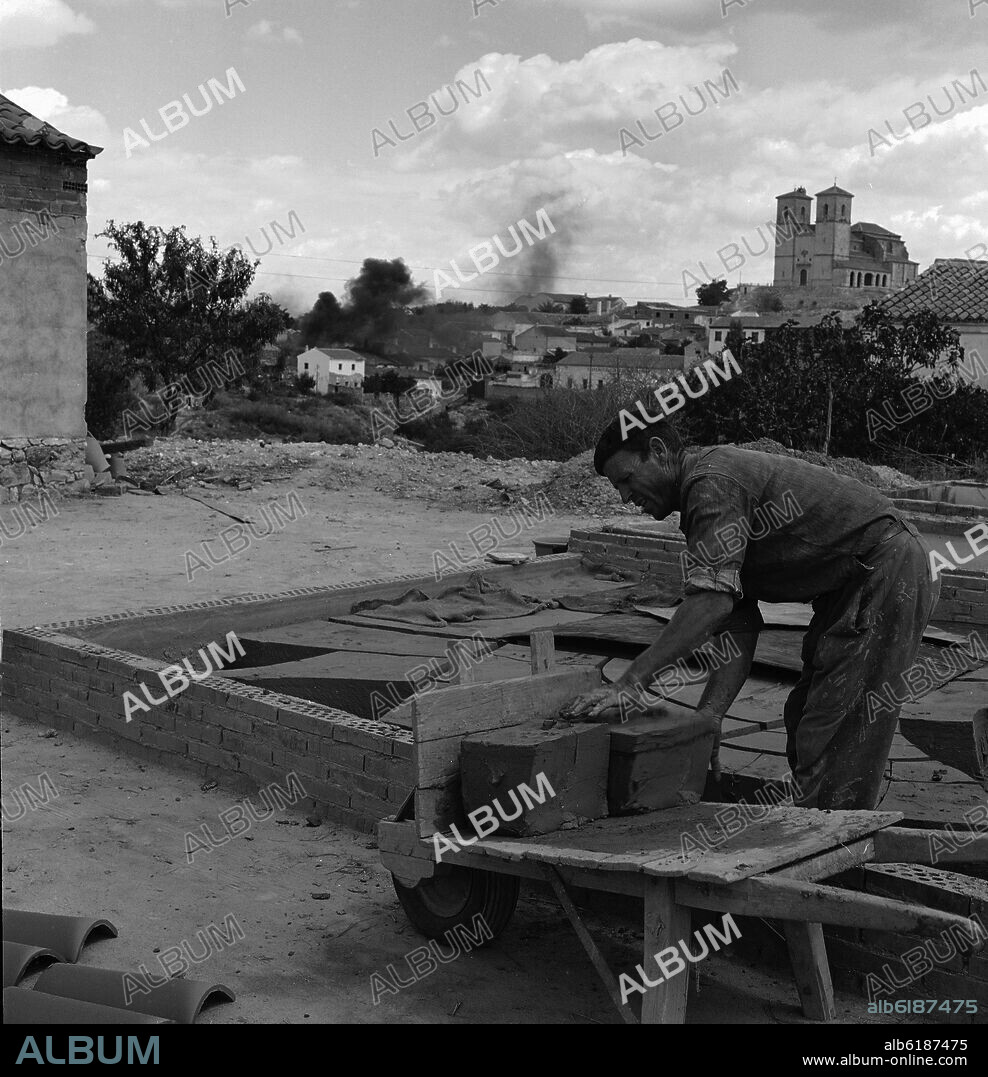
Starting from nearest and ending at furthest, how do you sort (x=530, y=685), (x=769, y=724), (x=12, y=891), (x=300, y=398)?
(x=530, y=685)
(x=12, y=891)
(x=769, y=724)
(x=300, y=398)

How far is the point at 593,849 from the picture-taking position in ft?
10.7

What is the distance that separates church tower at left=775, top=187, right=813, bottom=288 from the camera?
355 ft

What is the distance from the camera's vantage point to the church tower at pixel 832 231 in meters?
105

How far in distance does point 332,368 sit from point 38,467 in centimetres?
2327

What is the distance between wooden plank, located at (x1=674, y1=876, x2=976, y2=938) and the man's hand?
696 millimetres

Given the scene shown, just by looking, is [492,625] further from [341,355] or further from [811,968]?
[341,355]

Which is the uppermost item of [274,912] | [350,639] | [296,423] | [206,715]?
[296,423]

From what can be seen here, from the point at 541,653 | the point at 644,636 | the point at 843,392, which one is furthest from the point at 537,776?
the point at 843,392

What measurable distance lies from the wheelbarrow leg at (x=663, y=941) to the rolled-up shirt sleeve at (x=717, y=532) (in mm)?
910

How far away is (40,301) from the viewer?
13977 mm

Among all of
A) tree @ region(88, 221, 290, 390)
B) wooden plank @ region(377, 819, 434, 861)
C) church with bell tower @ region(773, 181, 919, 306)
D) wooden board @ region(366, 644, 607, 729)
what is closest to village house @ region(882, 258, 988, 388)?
tree @ region(88, 221, 290, 390)
